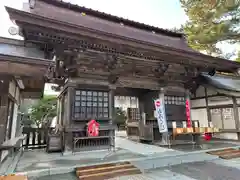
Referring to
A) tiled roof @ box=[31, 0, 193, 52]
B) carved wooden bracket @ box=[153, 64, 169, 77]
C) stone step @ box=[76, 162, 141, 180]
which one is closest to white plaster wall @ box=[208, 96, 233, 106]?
tiled roof @ box=[31, 0, 193, 52]

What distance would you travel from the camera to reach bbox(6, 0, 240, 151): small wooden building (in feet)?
17.6

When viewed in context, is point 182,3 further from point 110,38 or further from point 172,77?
point 110,38

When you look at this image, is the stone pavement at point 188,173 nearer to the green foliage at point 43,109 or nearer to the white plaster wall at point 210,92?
the white plaster wall at point 210,92

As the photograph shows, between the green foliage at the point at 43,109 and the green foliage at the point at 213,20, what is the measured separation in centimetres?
1380

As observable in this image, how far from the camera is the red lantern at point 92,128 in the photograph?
6.09m

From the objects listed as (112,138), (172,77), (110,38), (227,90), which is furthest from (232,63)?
(112,138)

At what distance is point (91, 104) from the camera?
6.69 metres

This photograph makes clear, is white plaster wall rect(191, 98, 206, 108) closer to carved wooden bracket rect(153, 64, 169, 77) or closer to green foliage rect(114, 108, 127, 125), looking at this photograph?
carved wooden bracket rect(153, 64, 169, 77)

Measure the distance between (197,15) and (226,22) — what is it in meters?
2.13

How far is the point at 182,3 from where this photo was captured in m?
12.4

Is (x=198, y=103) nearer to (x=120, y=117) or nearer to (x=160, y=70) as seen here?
(x=160, y=70)

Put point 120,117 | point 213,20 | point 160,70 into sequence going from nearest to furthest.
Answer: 1. point 160,70
2. point 213,20
3. point 120,117

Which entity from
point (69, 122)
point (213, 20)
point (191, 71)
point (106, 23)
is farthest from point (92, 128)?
point (213, 20)

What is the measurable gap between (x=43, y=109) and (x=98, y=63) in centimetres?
1166
